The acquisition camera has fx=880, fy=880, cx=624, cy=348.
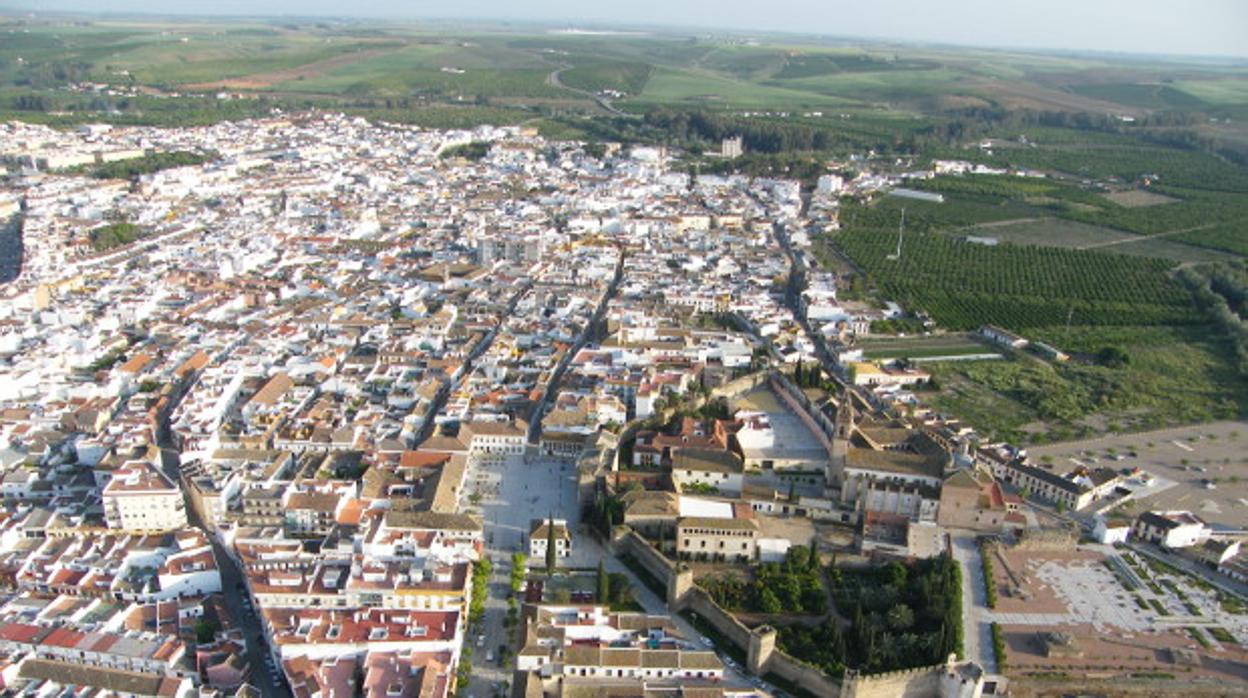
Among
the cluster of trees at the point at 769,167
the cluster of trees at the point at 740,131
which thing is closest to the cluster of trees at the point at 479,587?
the cluster of trees at the point at 769,167

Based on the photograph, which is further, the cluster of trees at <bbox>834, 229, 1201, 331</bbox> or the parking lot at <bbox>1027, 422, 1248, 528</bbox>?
the cluster of trees at <bbox>834, 229, 1201, 331</bbox>

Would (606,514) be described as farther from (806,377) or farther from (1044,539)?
(1044,539)

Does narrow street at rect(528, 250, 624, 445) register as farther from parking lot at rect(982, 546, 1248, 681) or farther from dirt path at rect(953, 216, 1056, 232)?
dirt path at rect(953, 216, 1056, 232)

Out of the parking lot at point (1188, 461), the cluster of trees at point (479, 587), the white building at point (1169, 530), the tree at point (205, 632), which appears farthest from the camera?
the parking lot at point (1188, 461)

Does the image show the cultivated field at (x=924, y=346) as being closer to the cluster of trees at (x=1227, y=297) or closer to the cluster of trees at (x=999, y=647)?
the cluster of trees at (x=1227, y=297)

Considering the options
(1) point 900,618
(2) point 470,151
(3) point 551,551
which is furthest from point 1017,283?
(2) point 470,151

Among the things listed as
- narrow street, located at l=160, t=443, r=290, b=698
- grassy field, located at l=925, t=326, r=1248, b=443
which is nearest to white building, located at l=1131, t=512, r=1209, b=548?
grassy field, located at l=925, t=326, r=1248, b=443
